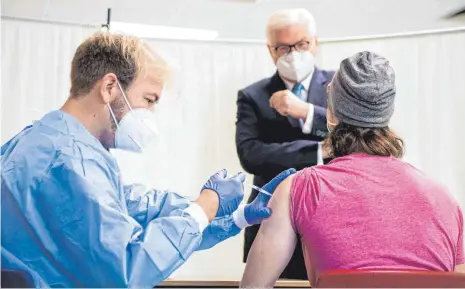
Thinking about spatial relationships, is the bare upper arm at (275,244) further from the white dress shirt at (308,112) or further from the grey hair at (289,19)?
the grey hair at (289,19)

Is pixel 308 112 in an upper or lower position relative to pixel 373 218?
upper

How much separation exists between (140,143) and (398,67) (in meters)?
2.16

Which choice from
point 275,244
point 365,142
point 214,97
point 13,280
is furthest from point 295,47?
point 13,280

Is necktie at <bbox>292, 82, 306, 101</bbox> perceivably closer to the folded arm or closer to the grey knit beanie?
the folded arm

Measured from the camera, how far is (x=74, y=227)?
1.27 m

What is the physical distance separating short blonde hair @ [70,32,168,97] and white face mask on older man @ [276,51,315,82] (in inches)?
48.7

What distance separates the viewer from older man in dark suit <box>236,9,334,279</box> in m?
2.62

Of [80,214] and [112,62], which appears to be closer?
[80,214]

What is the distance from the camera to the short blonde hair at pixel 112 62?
1.57m

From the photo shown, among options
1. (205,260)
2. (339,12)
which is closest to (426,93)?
(339,12)

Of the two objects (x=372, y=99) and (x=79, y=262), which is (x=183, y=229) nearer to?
(x=79, y=262)

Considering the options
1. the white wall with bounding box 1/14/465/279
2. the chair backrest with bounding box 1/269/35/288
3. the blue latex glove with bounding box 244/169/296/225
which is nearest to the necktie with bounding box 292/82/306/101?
the white wall with bounding box 1/14/465/279

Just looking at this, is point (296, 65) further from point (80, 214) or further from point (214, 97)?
point (80, 214)

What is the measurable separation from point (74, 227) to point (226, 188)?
459 mm
